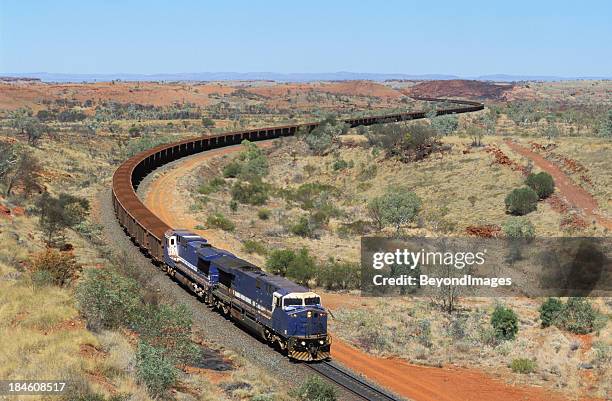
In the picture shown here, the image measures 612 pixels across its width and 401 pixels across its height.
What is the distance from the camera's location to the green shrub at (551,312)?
95.3 feet

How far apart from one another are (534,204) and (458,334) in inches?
1091

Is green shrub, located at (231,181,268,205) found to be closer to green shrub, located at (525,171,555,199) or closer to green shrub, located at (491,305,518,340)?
green shrub, located at (525,171,555,199)

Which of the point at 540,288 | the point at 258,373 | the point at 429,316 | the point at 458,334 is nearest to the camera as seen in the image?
the point at 258,373

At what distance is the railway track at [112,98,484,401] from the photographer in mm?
22844

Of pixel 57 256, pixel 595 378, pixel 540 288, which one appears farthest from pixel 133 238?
pixel 595 378

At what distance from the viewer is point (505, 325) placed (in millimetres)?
27938

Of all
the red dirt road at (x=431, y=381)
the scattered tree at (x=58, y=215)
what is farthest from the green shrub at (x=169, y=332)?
the scattered tree at (x=58, y=215)

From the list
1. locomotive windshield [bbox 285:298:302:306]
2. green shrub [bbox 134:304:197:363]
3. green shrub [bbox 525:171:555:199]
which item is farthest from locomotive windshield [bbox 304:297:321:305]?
green shrub [bbox 525:171:555:199]

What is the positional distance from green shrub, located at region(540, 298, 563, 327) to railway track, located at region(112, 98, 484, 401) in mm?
11310

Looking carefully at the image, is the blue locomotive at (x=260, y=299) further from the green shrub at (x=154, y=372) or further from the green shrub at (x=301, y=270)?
the green shrub at (x=154, y=372)

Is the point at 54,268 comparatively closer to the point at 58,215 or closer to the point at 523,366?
the point at 58,215

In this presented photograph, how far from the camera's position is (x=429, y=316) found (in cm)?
3120

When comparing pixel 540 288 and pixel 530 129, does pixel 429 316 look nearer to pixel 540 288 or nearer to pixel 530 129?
pixel 540 288

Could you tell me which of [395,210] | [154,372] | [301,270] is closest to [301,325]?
[154,372]
